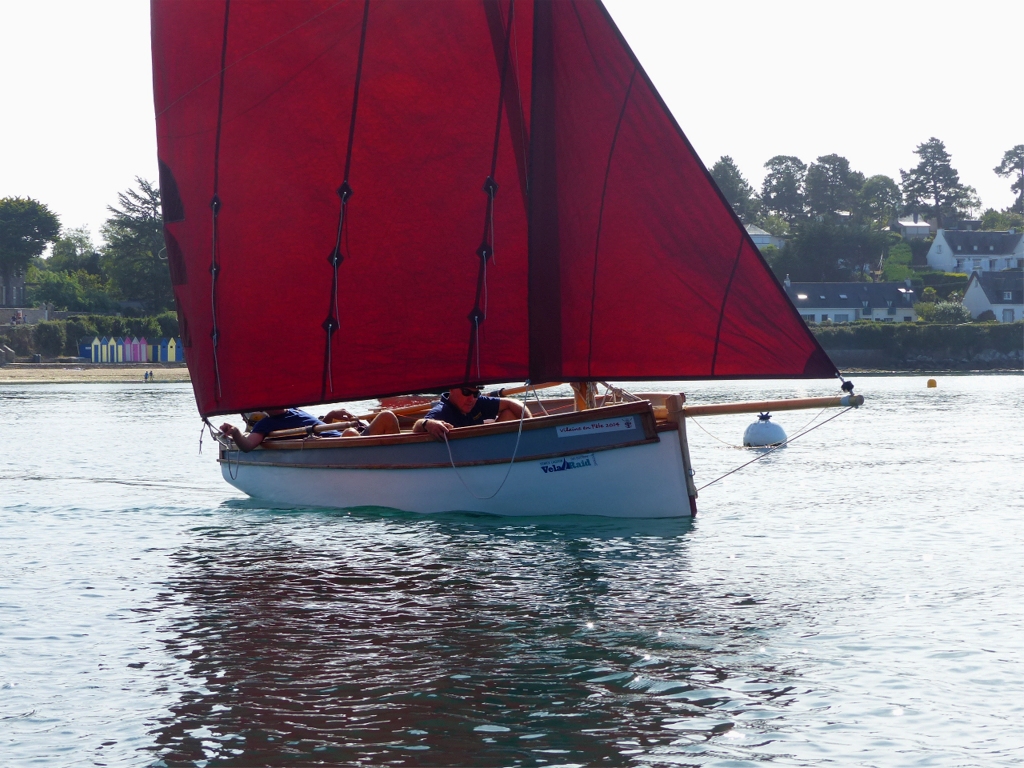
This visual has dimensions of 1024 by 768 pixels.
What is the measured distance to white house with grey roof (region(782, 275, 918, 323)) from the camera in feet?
419

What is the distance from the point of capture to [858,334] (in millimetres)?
110250

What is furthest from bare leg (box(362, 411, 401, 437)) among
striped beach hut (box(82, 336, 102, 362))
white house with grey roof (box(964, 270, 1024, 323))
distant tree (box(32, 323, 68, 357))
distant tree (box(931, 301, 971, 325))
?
white house with grey roof (box(964, 270, 1024, 323))

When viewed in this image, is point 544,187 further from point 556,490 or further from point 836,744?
point 836,744

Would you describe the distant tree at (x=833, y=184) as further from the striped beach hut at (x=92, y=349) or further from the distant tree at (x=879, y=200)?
the striped beach hut at (x=92, y=349)

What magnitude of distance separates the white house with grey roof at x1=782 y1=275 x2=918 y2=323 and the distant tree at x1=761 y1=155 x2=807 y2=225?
44.8 meters

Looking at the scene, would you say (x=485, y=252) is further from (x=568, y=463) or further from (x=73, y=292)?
(x=73, y=292)

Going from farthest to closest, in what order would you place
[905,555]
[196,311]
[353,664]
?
1. [196,311]
2. [905,555]
3. [353,664]

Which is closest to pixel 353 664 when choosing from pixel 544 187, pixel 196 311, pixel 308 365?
pixel 544 187

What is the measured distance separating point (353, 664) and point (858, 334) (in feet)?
349

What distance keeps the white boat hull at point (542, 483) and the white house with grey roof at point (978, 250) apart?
476ft

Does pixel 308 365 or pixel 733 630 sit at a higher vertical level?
pixel 308 365

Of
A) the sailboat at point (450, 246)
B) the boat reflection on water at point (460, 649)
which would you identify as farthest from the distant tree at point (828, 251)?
the boat reflection on water at point (460, 649)

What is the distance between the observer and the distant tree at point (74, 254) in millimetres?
142750

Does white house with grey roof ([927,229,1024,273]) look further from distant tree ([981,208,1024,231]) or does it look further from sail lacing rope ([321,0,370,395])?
sail lacing rope ([321,0,370,395])
